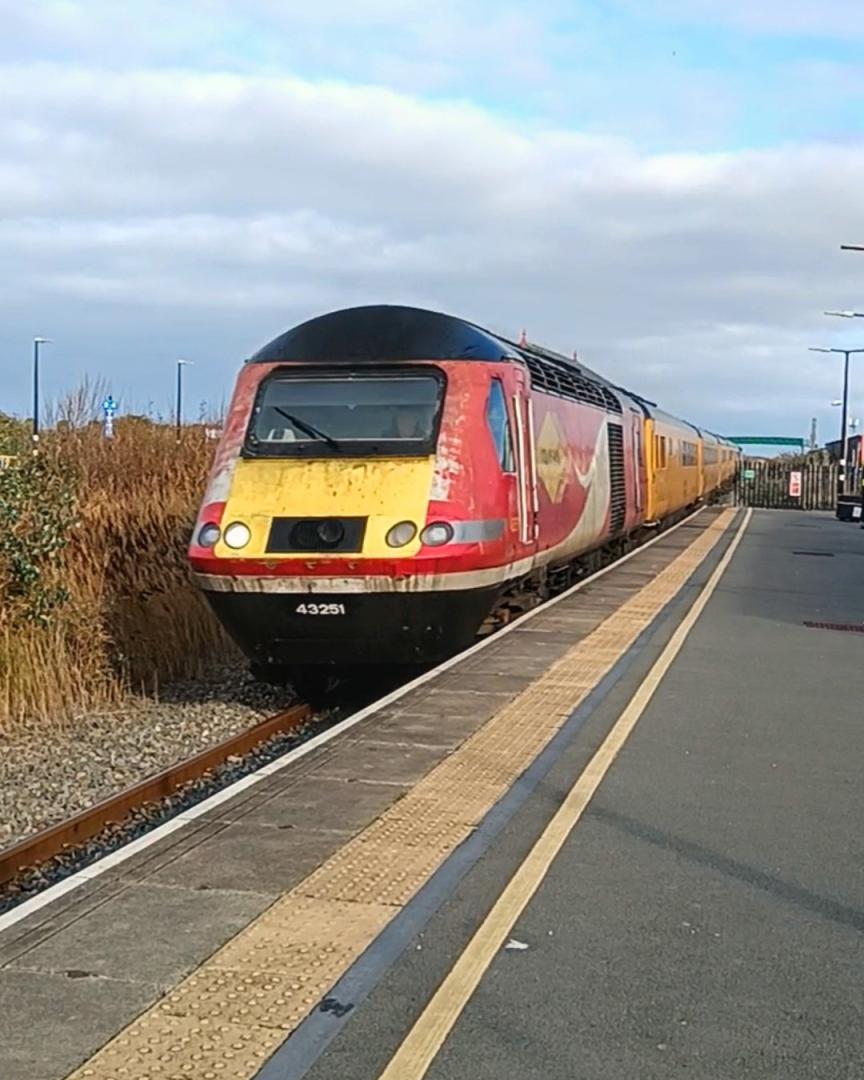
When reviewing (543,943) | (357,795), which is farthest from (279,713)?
(543,943)

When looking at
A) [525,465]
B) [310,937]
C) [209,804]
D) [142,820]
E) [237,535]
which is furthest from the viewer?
[525,465]

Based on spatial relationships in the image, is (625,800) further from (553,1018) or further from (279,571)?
(279,571)

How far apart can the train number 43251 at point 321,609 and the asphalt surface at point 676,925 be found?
7.27ft

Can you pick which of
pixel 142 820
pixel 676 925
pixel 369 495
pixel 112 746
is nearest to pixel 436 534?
pixel 369 495

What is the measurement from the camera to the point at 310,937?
5.36m

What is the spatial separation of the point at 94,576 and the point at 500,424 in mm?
5501

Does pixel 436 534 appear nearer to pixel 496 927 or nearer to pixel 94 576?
pixel 94 576

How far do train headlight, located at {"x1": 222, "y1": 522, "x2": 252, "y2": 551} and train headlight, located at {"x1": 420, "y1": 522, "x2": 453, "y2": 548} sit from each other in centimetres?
138

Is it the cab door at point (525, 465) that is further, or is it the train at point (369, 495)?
the cab door at point (525, 465)

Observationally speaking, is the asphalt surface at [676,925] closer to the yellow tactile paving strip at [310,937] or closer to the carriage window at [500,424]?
the yellow tactile paving strip at [310,937]

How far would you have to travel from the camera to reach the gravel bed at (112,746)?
973cm

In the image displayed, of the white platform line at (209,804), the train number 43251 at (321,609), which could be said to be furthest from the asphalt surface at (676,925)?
the train number 43251 at (321,609)

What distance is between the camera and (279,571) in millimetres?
11078

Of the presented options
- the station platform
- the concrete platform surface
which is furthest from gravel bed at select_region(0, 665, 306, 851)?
the concrete platform surface
